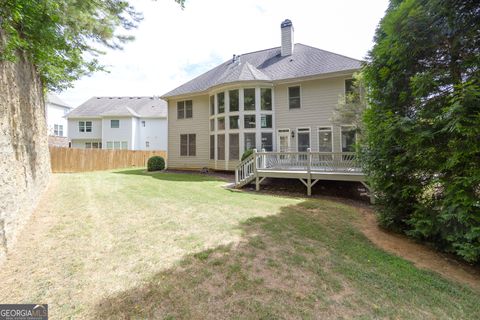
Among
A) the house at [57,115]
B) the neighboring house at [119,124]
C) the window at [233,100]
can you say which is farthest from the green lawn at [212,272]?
→ the house at [57,115]

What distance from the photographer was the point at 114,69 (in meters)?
8.20

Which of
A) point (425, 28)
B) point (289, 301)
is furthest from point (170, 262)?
point (425, 28)

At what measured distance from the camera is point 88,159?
1722 centimetres

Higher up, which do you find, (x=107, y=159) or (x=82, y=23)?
(x=82, y=23)

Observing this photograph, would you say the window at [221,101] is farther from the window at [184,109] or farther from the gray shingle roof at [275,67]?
the window at [184,109]

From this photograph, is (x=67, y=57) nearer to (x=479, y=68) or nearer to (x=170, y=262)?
(x=170, y=262)

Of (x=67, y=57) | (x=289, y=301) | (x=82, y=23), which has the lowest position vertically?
(x=289, y=301)

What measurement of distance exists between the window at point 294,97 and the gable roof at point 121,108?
59.3 feet

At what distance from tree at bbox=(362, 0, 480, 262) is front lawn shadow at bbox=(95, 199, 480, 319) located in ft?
3.95

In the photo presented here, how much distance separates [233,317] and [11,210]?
422 centimetres

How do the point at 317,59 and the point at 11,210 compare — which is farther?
the point at 317,59

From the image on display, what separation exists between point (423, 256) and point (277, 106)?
35.4ft

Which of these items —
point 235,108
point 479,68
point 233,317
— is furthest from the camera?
point 235,108

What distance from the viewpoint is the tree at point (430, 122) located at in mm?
3518
